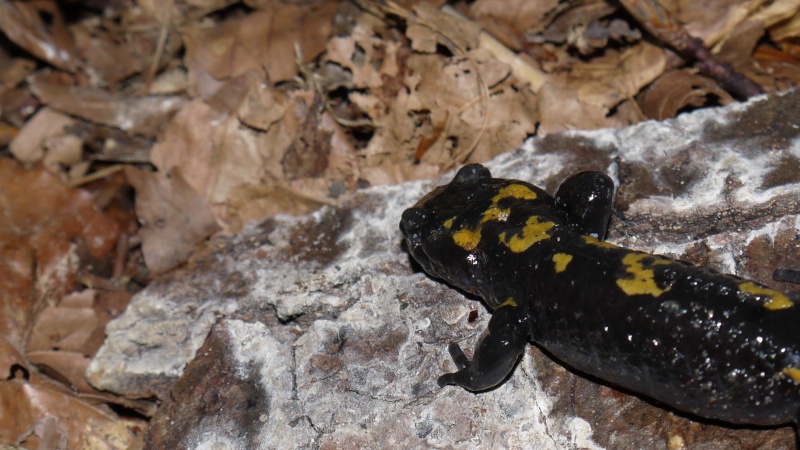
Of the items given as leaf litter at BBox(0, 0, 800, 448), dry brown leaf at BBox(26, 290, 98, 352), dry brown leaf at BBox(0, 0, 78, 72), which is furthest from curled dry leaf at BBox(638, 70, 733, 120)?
dry brown leaf at BBox(0, 0, 78, 72)

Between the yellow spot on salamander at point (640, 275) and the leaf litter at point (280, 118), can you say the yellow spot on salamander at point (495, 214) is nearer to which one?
the yellow spot on salamander at point (640, 275)

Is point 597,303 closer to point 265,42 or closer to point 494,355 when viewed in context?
point 494,355

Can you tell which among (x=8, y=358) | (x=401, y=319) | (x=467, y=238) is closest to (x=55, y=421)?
(x=8, y=358)

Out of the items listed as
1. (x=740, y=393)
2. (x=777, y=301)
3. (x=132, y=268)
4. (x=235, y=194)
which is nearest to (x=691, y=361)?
(x=740, y=393)

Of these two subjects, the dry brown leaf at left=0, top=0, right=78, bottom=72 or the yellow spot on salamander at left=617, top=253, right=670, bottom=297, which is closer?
the yellow spot on salamander at left=617, top=253, right=670, bottom=297

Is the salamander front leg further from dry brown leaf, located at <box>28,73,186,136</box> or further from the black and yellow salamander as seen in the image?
dry brown leaf, located at <box>28,73,186,136</box>

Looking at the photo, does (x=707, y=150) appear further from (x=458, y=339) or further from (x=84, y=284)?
(x=84, y=284)
